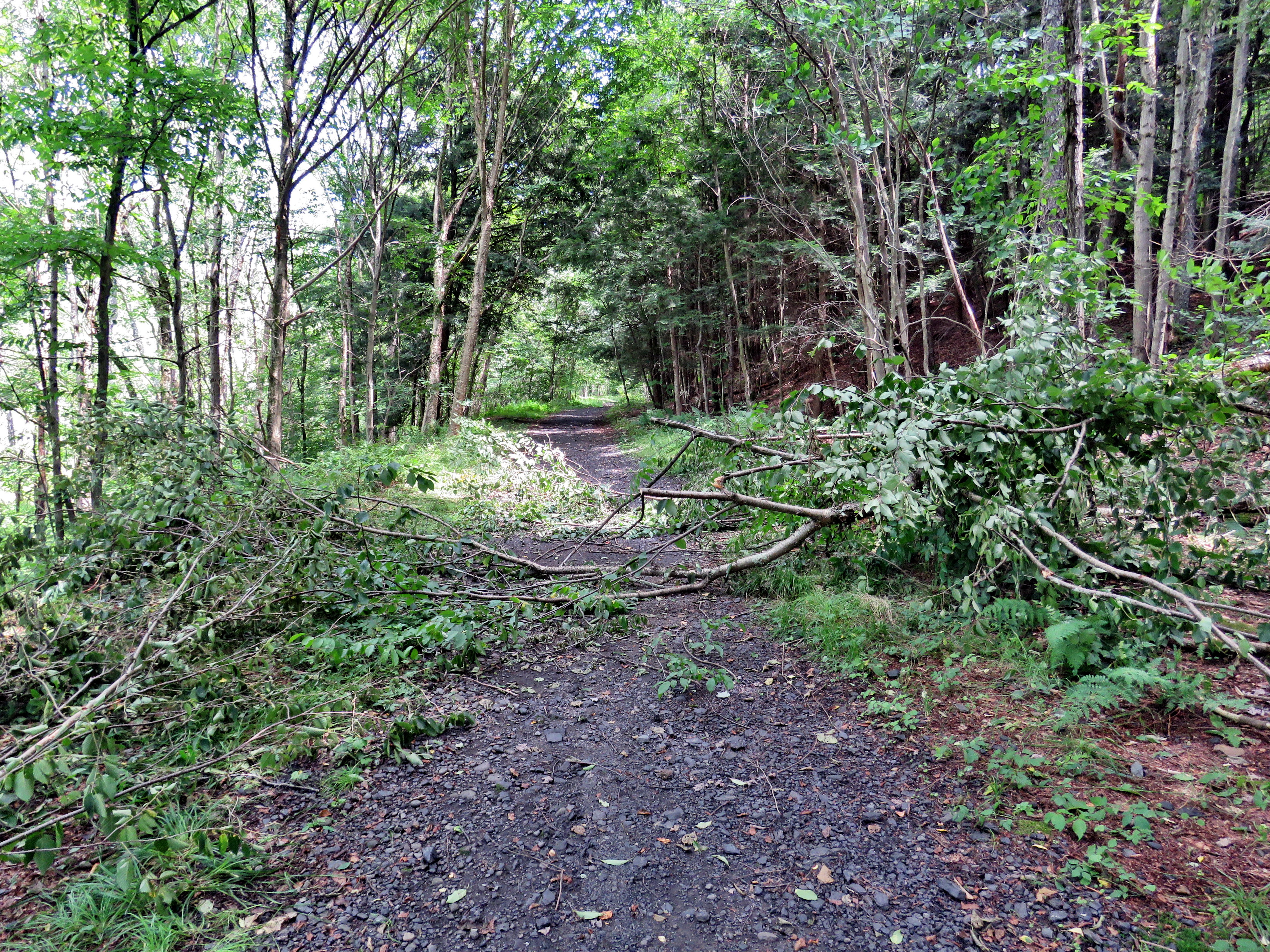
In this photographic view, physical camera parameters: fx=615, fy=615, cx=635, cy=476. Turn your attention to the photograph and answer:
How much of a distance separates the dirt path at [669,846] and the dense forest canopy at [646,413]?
1.83 ft

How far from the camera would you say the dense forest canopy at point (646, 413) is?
3188 mm

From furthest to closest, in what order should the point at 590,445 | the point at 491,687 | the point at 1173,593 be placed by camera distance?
the point at 590,445 → the point at 491,687 → the point at 1173,593

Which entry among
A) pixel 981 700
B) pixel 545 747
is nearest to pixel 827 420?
pixel 981 700

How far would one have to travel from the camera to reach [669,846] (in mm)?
2447

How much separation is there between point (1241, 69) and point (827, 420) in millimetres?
13052

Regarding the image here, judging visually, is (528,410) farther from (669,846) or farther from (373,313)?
(669,846)

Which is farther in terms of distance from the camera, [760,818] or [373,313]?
[373,313]

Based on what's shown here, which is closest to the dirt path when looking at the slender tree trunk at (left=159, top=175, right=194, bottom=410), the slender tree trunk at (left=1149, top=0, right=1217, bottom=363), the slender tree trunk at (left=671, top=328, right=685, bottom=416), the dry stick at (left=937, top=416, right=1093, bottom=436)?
the dry stick at (left=937, top=416, right=1093, bottom=436)

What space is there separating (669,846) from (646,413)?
6021 millimetres

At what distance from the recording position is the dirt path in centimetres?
202

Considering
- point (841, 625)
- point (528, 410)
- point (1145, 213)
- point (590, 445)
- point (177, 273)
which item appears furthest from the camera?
point (528, 410)

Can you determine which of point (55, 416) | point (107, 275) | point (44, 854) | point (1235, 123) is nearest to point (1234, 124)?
point (1235, 123)

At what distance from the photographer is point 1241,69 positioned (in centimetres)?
1100

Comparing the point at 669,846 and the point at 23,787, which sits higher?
the point at 23,787
